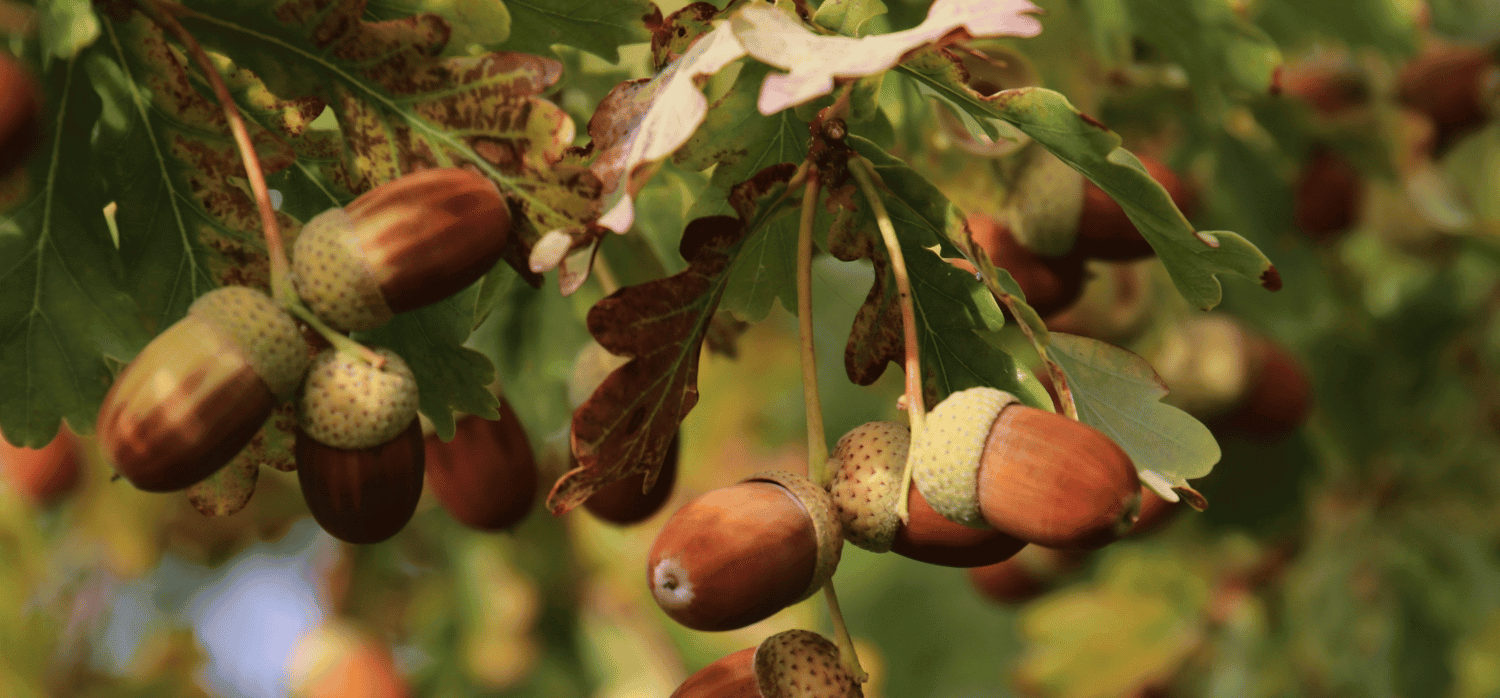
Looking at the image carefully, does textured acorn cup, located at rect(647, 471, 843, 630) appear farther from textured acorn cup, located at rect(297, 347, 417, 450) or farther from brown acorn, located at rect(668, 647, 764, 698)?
textured acorn cup, located at rect(297, 347, 417, 450)

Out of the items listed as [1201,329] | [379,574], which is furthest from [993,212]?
[379,574]

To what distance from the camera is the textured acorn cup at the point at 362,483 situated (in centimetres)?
81

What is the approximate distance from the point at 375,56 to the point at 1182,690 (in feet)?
10.2

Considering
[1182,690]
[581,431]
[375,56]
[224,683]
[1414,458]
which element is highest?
[375,56]

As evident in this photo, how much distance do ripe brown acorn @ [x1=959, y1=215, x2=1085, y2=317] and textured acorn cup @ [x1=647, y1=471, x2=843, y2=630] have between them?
0.54 meters

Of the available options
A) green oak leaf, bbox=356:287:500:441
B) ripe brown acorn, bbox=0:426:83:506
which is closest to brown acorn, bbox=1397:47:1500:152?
green oak leaf, bbox=356:287:500:441

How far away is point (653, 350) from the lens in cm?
87

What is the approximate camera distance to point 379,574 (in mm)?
3457

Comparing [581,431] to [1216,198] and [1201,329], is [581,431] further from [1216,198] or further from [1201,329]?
[1216,198]

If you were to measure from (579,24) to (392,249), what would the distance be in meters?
0.39

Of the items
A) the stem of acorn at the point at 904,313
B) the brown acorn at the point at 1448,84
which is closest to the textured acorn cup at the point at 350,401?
the stem of acorn at the point at 904,313

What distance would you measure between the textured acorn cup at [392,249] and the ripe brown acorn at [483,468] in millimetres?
510

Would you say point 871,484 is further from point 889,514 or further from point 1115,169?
point 1115,169

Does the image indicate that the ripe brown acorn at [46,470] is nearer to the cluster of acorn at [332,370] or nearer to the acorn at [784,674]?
the cluster of acorn at [332,370]
